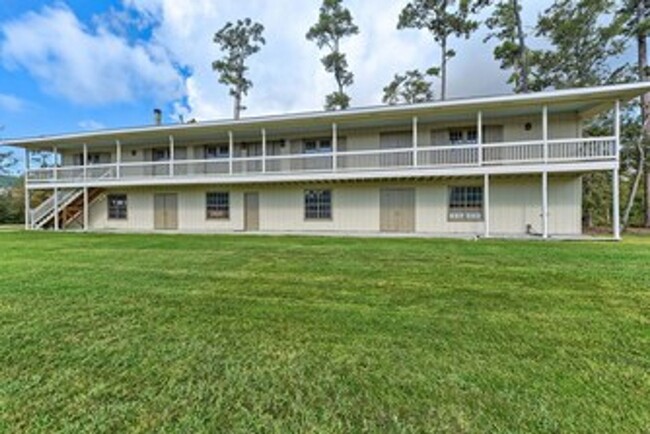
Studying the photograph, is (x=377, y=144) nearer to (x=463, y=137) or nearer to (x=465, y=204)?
(x=463, y=137)

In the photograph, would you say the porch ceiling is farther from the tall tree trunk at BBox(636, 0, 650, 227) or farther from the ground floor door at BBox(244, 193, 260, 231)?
the tall tree trunk at BBox(636, 0, 650, 227)

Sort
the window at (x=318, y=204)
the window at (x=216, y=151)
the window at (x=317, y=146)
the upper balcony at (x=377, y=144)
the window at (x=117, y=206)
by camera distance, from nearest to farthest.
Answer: the upper balcony at (x=377, y=144), the window at (x=318, y=204), the window at (x=317, y=146), the window at (x=216, y=151), the window at (x=117, y=206)

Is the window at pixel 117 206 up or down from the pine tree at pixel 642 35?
down

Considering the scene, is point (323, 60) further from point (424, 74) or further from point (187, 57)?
point (187, 57)

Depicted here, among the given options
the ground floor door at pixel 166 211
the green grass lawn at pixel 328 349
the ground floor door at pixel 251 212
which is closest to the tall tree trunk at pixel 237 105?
the ground floor door at pixel 166 211

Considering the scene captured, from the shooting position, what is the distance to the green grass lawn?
2.32 metres

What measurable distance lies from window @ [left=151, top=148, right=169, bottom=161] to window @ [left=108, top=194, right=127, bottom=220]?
2495 millimetres

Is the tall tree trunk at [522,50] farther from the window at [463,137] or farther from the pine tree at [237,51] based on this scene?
the pine tree at [237,51]

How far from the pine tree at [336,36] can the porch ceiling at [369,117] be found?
12.6 meters

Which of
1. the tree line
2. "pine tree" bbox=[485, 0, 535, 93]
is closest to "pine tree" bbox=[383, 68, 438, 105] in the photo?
the tree line

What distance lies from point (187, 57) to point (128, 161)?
50.8 ft

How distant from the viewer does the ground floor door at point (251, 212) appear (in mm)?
16156

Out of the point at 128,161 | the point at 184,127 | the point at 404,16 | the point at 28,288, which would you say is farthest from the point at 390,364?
the point at 404,16

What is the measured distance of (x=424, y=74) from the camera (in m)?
25.7
